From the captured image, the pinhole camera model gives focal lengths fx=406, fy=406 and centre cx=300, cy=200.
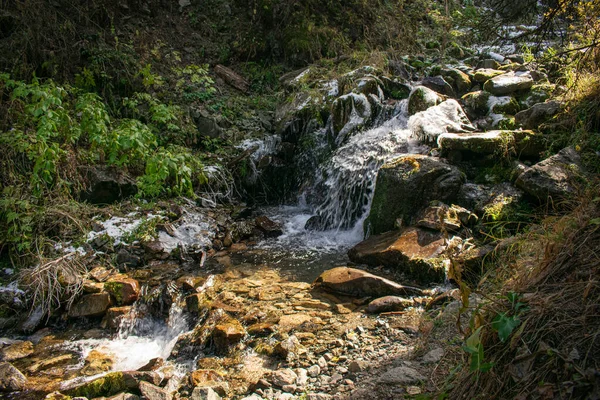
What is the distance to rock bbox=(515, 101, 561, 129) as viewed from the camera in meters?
5.60

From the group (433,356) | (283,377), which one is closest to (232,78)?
(283,377)

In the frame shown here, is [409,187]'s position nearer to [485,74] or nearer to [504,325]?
[504,325]

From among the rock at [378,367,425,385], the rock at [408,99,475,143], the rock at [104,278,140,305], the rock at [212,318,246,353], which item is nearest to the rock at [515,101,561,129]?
the rock at [408,99,475,143]

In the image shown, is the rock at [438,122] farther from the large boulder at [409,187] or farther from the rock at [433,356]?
the rock at [433,356]

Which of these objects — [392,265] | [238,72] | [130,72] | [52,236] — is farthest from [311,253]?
[238,72]

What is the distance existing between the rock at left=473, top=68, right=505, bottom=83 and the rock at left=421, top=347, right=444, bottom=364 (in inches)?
255

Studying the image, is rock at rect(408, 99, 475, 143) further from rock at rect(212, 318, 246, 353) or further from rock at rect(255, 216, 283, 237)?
rock at rect(212, 318, 246, 353)

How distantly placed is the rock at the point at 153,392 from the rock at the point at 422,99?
606 centimetres

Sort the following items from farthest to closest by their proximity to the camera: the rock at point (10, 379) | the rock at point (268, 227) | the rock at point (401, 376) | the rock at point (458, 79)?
the rock at point (458, 79), the rock at point (268, 227), the rock at point (10, 379), the rock at point (401, 376)

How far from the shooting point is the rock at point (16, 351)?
3.58 metres

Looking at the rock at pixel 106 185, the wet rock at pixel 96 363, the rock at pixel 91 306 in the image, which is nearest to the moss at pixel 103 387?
the wet rock at pixel 96 363

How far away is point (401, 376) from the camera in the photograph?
252 cm

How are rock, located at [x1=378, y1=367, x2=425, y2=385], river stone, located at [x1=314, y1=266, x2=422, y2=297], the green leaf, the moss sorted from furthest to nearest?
1. river stone, located at [x1=314, y1=266, x2=422, y2=297]
2. the moss
3. rock, located at [x1=378, y1=367, x2=425, y2=385]
4. the green leaf

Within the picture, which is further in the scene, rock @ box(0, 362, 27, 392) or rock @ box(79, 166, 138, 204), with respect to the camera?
rock @ box(79, 166, 138, 204)
